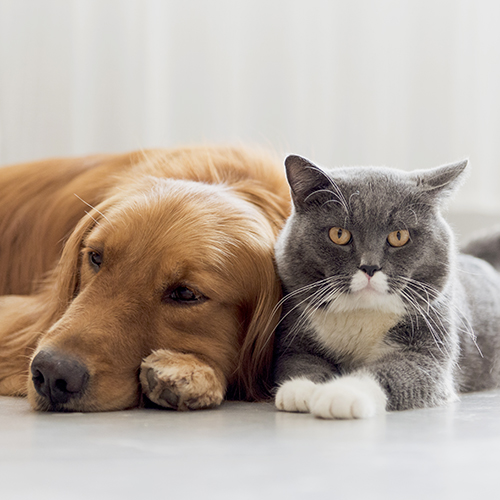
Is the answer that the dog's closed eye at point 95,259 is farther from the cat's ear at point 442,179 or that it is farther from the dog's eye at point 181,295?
the cat's ear at point 442,179

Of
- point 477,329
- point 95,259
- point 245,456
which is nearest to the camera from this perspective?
point 245,456

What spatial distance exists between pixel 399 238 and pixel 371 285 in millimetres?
129

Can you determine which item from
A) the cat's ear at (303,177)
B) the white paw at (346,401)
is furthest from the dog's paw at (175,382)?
the cat's ear at (303,177)

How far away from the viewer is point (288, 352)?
1608mm

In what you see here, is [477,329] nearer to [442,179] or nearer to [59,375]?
[442,179]

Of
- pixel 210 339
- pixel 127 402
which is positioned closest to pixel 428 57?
pixel 210 339

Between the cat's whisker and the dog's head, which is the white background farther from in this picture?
the cat's whisker

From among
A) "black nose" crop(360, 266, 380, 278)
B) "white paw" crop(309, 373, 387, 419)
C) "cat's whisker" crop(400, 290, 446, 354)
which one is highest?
"black nose" crop(360, 266, 380, 278)

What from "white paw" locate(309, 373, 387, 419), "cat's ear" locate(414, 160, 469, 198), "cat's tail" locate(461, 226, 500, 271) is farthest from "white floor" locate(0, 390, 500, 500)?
"cat's tail" locate(461, 226, 500, 271)

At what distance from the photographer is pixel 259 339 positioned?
61.9 inches

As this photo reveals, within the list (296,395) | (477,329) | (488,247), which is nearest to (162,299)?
(296,395)

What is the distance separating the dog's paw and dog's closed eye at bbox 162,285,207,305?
0.11m

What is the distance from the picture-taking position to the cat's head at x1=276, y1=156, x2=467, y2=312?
58.6 inches

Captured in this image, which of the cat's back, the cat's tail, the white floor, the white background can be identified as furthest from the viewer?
the white background
